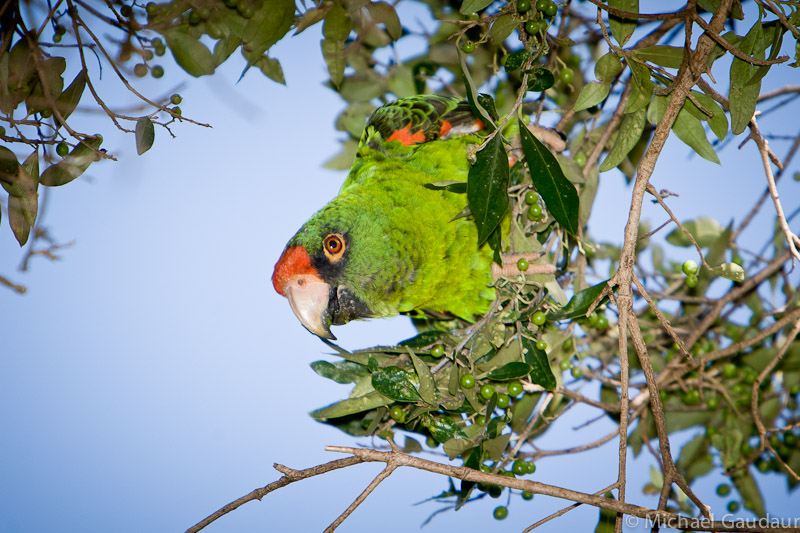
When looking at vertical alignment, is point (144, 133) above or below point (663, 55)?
below

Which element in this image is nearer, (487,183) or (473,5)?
(487,183)

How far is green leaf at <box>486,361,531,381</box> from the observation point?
147 centimetres

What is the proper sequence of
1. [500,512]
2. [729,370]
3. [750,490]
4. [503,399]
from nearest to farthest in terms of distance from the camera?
[503,399] → [500,512] → [729,370] → [750,490]

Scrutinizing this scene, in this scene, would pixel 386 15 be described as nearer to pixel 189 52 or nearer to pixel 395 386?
pixel 189 52

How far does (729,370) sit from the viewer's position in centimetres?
221

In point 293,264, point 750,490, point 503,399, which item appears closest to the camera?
point 503,399

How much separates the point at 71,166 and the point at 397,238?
952 millimetres

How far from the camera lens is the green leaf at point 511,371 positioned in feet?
4.83

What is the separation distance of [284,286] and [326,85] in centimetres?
98

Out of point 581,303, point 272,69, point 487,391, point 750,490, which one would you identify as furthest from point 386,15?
point 750,490

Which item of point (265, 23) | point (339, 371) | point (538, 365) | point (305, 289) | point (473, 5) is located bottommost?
point (339, 371)

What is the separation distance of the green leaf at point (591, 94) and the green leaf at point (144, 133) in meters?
1.08

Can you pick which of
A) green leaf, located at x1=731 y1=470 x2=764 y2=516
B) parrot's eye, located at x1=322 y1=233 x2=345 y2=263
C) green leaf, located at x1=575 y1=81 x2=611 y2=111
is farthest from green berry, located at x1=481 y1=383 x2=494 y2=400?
green leaf, located at x1=731 y1=470 x2=764 y2=516

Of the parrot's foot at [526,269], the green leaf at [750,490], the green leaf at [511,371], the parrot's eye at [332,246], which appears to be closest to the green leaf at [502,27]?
the parrot's foot at [526,269]
